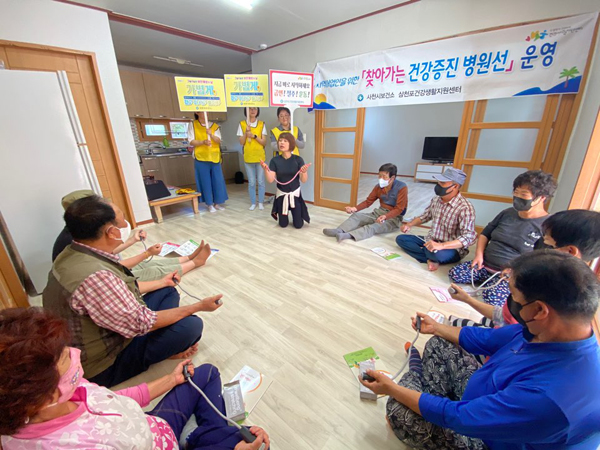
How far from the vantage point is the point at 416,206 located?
15.1 feet

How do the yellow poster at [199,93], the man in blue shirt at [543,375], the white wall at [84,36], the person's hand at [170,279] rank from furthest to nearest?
1. the yellow poster at [199,93]
2. the white wall at [84,36]
3. the person's hand at [170,279]
4. the man in blue shirt at [543,375]

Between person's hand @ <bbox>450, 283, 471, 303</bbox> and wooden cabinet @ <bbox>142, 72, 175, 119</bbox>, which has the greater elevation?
wooden cabinet @ <bbox>142, 72, 175, 119</bbox>

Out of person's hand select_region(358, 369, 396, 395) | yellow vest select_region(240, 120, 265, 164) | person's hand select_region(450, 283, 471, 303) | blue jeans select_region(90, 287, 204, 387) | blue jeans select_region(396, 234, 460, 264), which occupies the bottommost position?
blue jeans select_region(396, 234, 460, 264)

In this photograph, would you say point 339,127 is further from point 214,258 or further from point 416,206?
point 214,258

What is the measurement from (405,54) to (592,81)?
171cm

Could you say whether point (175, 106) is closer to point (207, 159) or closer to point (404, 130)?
point (207, 159)

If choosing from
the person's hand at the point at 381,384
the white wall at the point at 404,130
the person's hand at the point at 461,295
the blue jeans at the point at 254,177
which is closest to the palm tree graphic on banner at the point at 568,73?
the person's hand at the point at 461,295

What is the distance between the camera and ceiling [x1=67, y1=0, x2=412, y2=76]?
2.89 meters

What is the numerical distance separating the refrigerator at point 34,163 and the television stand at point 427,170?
6.89 meters

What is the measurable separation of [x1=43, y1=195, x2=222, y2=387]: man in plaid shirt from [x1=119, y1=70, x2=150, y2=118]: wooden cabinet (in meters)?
5.17

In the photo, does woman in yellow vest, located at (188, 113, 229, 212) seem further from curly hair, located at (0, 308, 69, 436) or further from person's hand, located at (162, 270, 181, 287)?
curly hair, located at (0, 308, 69, 436)

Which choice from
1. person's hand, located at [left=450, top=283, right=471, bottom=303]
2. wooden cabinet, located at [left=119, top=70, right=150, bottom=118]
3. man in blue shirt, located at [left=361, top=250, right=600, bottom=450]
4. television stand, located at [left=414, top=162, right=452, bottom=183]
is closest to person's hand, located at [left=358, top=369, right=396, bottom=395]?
man in blue shirt, located at [left=361, top=250, right=600, bottom=450]

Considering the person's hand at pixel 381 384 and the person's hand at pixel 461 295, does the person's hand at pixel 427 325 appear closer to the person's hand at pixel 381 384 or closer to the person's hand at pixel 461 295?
the person's hand at pixel 461 295

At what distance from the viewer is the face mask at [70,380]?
554 millimetres
